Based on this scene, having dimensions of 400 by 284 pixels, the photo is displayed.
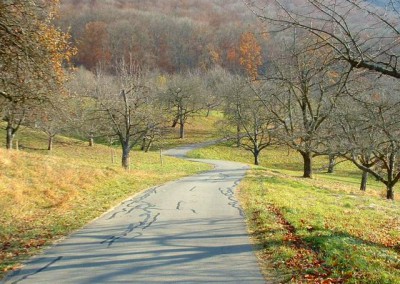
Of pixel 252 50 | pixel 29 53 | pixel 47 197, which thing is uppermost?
pixel 252 50

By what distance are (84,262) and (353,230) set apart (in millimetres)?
6557

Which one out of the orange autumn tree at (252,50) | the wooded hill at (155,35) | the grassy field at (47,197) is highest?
the wooded hill at (155,35)

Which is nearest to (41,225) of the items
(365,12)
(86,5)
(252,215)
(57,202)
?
(57,202)

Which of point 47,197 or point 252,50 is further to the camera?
point 252,50

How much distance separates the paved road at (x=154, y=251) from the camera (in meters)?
6.35

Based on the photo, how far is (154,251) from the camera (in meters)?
7.71

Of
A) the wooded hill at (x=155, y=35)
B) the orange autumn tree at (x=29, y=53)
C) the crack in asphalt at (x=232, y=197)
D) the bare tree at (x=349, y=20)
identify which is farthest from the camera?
the wooded hill at (x=155, y=35)

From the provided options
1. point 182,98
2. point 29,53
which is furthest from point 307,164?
point 182,98

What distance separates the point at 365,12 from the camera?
6.73 metres

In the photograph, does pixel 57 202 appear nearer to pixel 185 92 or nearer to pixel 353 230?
pixel 353 230

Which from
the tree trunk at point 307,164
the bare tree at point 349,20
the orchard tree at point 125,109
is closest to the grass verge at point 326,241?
the bare tree at point 349,20

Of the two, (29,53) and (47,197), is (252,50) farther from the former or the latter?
(29,53)

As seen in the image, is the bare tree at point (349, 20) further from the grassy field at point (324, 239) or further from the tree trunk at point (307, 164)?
the tree trunk at point (307, 164)

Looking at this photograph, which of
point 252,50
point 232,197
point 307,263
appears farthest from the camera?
point 252,50
